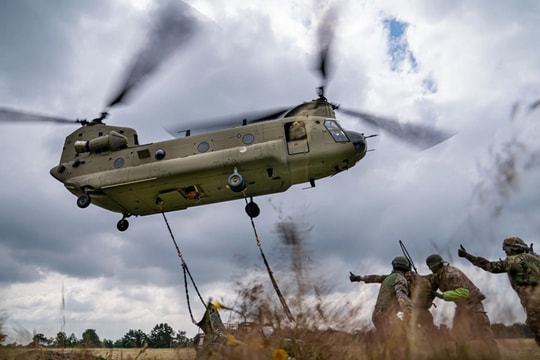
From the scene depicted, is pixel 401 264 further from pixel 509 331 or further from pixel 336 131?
pixel 336 131

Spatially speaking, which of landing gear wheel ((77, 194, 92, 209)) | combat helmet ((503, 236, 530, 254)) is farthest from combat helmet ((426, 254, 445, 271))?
landing gear wheel ((77, 194, 92, 209))

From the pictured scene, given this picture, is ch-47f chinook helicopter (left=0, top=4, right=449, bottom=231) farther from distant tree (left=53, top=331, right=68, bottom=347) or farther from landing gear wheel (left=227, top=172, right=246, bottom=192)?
distant tree (left=53, top=331, right=68, bottom=347)

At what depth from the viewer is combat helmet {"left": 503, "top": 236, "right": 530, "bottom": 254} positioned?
24.5 ft

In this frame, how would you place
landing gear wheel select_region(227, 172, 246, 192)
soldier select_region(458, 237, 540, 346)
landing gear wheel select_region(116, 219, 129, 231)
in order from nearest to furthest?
soldier select_region(458, 237, 540, 346), landing gear wheel select_region(227, 172, 246, 192), landing gear wheel select_region(116, 219, 129, 231)

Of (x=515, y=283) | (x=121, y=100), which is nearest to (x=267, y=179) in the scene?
(x=121, y=100)

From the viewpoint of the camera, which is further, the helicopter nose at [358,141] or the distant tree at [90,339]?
the helicopter nose at [358,141]

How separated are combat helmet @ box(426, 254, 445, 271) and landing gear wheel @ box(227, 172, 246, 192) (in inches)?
343

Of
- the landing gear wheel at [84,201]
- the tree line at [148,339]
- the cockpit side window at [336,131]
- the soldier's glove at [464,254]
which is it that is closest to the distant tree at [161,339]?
the tree line at [148,339]

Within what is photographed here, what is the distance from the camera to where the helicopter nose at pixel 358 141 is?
15672 mm

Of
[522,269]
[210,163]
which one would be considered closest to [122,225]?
[210,163]

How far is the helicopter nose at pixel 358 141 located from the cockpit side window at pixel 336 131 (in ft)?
0.78

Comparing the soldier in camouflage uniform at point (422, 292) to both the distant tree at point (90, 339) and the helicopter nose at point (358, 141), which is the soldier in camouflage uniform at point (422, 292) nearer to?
the distant tree at point (90, 339)

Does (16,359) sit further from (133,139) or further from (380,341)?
(133,139)

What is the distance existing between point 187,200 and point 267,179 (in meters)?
3.30
